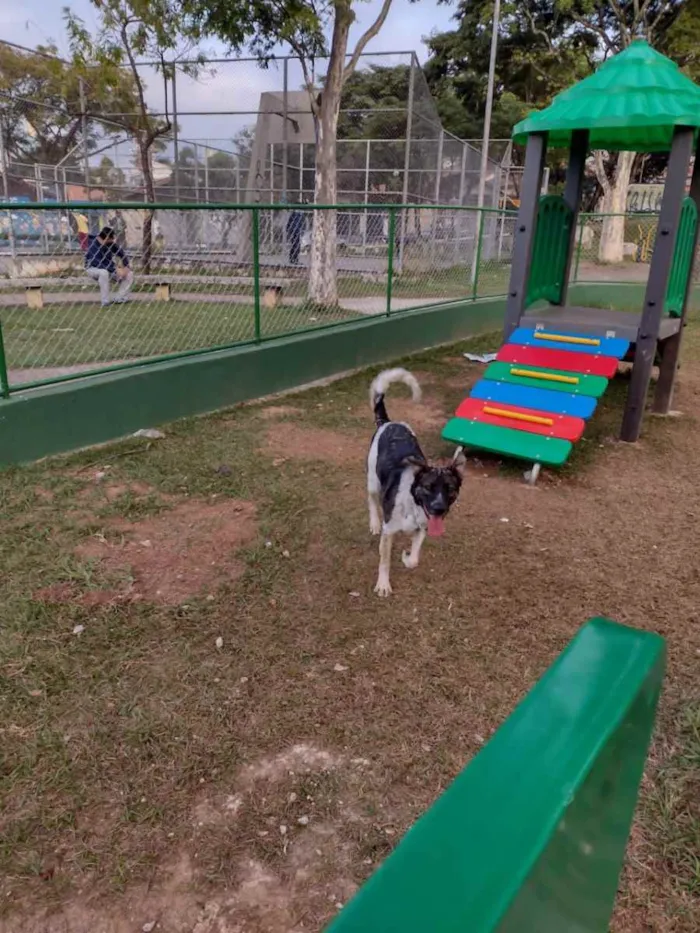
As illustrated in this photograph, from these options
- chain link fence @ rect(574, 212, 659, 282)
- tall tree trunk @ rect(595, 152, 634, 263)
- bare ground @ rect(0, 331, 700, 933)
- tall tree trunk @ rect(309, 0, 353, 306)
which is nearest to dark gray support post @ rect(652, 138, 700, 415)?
bare ground @ rect(0, 331, 700, 933)

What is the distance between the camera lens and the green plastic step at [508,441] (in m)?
4.91

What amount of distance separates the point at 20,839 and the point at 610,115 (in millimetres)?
5952

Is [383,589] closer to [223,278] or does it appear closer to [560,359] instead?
[560,359]

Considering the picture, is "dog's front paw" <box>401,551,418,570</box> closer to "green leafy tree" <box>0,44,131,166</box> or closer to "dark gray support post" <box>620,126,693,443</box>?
"dark gray support post" <box>620,126,693,443</box>

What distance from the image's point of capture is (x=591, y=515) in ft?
15.0

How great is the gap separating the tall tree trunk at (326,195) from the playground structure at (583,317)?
166 inches

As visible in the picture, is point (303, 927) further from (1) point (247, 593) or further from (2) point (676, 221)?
(2) point (676, 221)

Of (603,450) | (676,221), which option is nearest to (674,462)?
(603,450)

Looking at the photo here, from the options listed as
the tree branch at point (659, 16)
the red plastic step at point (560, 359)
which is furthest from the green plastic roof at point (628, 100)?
the tree branch at point (659, 16)

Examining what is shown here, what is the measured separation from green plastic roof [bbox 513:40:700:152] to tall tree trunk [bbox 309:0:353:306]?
459 centimetres

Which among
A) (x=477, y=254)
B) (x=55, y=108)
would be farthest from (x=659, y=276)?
(x=55, y=108)

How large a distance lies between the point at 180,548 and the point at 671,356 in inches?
209

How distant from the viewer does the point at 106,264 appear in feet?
34.4

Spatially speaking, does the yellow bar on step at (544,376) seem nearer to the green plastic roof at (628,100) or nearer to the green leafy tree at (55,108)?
the green plastic roof at (628,100)
